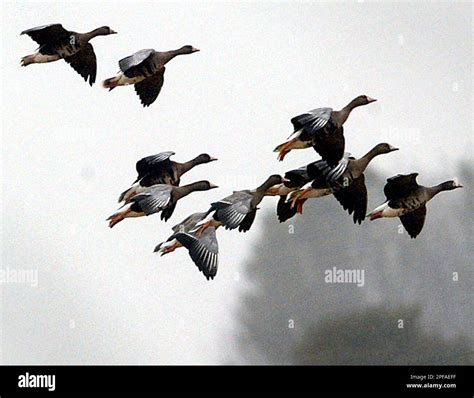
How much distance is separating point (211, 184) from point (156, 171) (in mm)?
338

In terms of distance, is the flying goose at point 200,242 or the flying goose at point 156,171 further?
the flying goose at point 156,171

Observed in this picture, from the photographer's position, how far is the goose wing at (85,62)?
7883mm

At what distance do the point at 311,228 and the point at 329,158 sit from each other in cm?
81

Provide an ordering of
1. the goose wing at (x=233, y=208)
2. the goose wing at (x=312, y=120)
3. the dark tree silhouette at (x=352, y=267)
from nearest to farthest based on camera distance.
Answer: the goose wing at (x=312, y=120) → the goose wing at (x=233, y=208) → the dark tree silhouette at (x=352, y=267)

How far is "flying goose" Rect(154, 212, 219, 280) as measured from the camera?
7.50m

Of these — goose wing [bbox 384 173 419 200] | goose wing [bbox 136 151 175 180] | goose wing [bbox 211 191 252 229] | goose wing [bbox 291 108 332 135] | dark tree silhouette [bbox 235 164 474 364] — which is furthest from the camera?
dark tree silhouette [bbox 235 164 474 364]

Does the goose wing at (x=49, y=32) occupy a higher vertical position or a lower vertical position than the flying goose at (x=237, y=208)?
higher

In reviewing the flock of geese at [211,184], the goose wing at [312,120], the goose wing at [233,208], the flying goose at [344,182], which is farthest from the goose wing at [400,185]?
the goose wing at [233,208]

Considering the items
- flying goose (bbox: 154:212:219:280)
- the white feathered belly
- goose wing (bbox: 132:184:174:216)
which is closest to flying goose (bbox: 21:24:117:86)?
goose wing (bbox: 132:184:174:216)

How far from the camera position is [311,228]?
Result: 331 inches

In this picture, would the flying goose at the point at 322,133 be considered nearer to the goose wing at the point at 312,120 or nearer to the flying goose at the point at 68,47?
the goose wing at the point at 312,120

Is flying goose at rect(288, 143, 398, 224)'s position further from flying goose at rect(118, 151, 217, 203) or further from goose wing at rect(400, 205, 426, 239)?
flying goose at rect(118, 151, 217, 203)

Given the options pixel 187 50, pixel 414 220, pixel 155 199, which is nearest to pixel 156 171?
pixel 155 199

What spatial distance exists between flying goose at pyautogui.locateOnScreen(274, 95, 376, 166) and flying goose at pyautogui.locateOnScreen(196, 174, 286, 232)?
0.25 m
